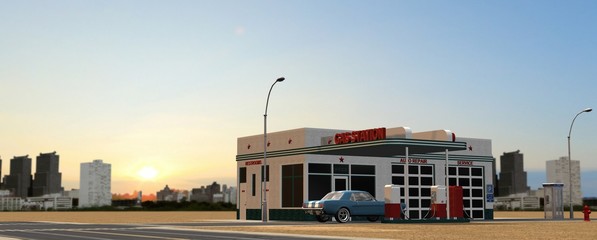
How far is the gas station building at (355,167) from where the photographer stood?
156 feet

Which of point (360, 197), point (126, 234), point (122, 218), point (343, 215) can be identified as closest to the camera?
point (126, 234)

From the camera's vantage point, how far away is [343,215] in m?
42.6

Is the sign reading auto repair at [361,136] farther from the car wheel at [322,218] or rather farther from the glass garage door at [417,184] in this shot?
the glass garage door at [417,184]

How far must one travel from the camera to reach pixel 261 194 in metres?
53.3

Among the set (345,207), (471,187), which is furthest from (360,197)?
(471,187)

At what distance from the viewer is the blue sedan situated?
139ft

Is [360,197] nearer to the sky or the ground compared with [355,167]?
nearer to the ground

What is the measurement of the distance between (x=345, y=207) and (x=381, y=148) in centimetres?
523

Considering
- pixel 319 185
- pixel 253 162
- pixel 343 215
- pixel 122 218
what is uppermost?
pixel 253 162

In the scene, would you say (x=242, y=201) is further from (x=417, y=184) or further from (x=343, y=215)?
(x=343, y=215)

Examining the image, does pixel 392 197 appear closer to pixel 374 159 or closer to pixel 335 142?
pixel 335 142

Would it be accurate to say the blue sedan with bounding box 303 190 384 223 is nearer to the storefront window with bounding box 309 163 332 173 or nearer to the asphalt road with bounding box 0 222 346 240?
the storefront window with bounding box 309 163 332 173

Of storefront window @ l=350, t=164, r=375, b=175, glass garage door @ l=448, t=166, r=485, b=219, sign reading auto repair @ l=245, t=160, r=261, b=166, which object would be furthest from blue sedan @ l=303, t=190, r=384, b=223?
glass garage door @ l=448, t=166, r=485, b=219

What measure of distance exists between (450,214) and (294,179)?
35.3 feet
